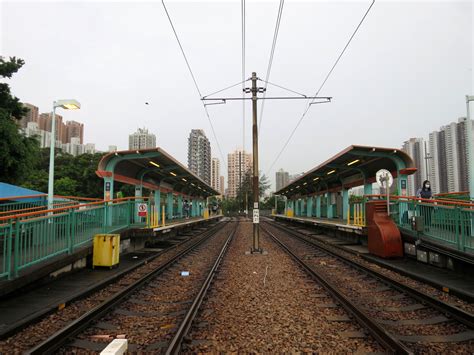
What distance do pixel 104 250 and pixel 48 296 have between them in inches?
106

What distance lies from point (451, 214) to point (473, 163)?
13.4ft

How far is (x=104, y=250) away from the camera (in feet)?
28.0

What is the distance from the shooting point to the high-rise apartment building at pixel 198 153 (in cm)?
8670

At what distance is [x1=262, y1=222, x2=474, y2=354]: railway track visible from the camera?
4.05m

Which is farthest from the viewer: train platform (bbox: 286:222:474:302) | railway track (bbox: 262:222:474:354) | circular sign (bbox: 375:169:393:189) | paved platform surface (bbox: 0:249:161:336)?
circular sign (bbox: 375:169:393:189)

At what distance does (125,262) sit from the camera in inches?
391

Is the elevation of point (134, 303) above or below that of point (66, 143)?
below

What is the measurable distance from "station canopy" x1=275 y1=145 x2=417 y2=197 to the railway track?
8056 mm

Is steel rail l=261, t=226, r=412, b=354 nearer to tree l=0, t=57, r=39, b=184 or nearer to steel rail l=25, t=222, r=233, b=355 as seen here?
steel rail l=25, t=222, r=233, b=355

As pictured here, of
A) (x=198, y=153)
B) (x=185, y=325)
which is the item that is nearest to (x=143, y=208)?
(x=185, y=325)

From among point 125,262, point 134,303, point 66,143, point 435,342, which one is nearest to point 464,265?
point 435,342

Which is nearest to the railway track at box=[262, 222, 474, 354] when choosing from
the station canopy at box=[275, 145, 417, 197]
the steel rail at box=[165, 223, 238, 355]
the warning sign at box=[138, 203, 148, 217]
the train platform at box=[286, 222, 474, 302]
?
the train platform at box=[286, 222, 474, 302]

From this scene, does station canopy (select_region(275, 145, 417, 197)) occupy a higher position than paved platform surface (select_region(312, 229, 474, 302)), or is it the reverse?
station canopy (select_region(275, 145, 417, 197))

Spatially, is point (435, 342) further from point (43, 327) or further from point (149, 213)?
point (149, 213)
